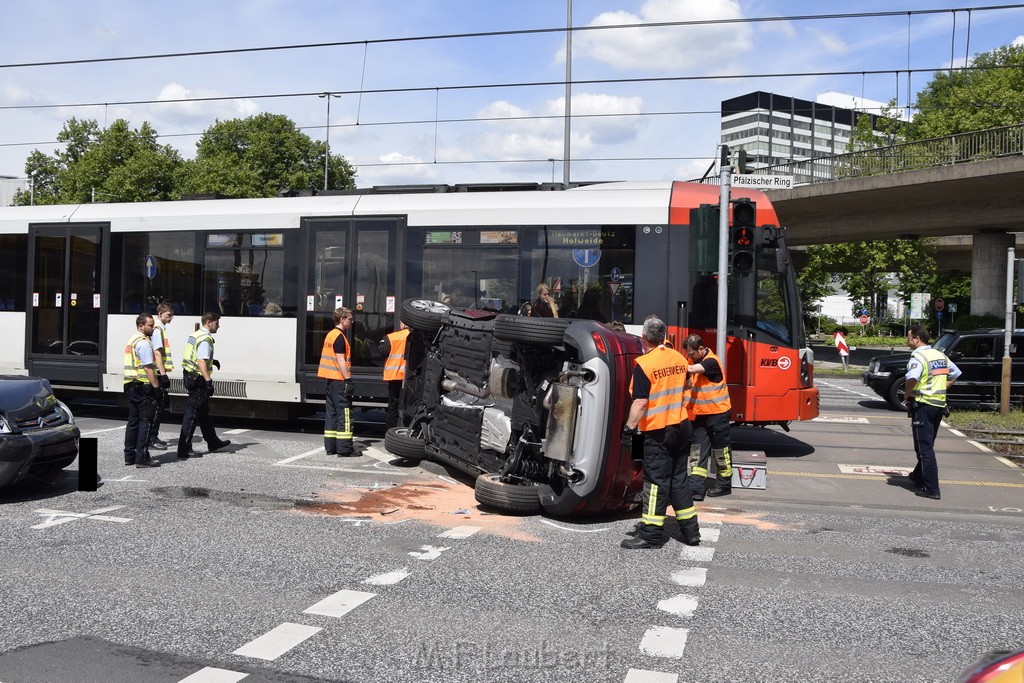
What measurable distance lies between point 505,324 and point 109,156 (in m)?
58.3

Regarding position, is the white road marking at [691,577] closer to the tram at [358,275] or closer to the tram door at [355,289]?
the tram at [358,275]

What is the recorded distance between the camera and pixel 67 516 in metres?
8.05

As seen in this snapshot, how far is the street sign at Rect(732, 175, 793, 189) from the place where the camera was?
1037cm

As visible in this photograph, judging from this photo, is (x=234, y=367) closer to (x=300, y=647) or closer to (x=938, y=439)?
(x=300, y=647)

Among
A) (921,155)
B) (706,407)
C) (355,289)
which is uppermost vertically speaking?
(921,155)

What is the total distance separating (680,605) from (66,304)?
39.9 feet

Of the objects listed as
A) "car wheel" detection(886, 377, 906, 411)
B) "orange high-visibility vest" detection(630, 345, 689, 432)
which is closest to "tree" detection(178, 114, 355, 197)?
"car wheel" detection(886, 377, 906, 411)

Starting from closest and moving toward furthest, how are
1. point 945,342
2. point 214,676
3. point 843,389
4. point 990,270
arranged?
point 214,676, point 945,342, point 843,389, point 990,270

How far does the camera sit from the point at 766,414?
1180cm

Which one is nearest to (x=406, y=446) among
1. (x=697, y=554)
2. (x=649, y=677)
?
(x=697, y=554)

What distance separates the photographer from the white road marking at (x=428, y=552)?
6.90 meters

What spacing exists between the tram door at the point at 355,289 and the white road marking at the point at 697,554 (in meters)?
6.52

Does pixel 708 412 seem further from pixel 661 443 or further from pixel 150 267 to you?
pixel 150 267

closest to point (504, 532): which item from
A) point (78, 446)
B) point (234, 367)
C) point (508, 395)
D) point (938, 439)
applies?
point (508, 395)
